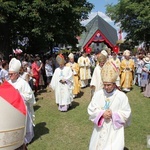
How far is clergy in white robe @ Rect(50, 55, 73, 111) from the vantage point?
1048cm

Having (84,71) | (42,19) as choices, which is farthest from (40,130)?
(42,19)

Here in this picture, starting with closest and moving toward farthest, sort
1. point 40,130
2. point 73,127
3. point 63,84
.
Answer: point 40,130 < point 73,127 < point 63,84

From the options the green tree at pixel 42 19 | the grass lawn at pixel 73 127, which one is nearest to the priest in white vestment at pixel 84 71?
the green tree at pixel 42 19

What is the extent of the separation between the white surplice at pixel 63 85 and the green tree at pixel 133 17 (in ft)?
70.2

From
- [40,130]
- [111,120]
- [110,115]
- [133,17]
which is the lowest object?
[40,130]

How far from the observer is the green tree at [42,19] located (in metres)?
16.9

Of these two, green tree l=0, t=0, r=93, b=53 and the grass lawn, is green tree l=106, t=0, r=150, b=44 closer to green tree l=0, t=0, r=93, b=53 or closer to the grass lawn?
green tree l=0, t=0, r=93, b=53

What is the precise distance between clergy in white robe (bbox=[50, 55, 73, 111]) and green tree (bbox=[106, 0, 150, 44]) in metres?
21.4

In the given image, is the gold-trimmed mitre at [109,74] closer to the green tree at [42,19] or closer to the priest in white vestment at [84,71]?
the priest in white vestment at [84,71]

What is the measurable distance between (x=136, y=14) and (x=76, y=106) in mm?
24047

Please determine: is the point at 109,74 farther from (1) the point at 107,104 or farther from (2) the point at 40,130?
(2) the point at 40,130

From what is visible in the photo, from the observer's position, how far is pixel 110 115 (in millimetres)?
4965

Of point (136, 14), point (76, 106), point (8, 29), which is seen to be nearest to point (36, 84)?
point (76, 106)

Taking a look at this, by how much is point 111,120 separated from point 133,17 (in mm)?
31619
